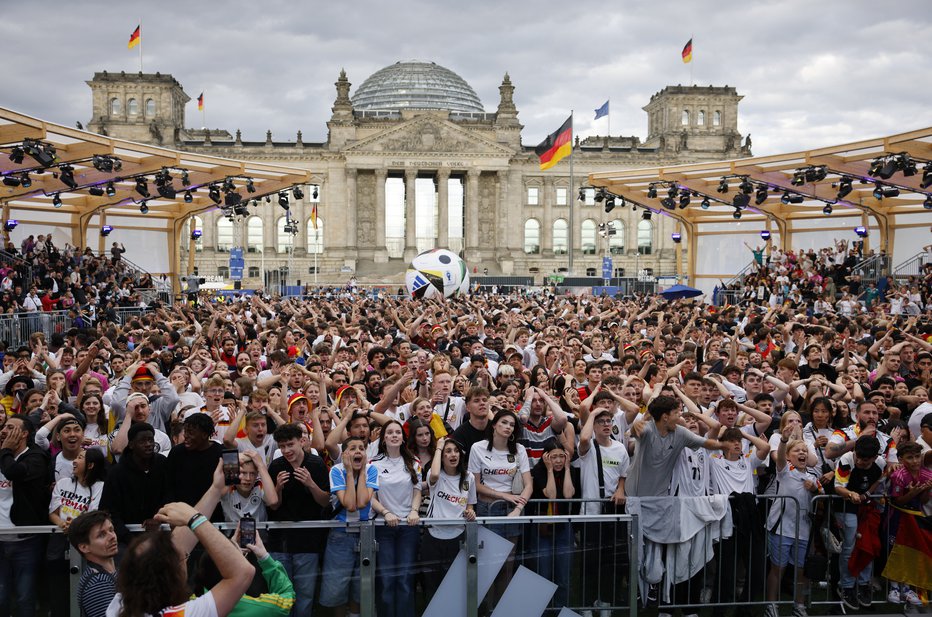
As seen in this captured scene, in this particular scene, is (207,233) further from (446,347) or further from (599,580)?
(599,580)

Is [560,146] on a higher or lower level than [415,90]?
lower

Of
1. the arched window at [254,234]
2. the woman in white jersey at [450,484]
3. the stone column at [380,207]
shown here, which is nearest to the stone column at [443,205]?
the stone column at [380,207]

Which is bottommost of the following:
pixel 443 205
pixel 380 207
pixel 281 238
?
pixel 281 238

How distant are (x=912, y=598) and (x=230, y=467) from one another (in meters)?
6.40

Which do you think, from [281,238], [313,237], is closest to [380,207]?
[313,237]

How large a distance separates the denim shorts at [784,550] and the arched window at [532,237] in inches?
3068

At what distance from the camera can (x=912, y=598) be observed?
7.50 meters

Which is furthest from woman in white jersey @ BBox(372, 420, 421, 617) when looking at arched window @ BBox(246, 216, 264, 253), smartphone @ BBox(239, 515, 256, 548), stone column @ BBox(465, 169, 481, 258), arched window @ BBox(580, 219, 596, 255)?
arched window @ BBox(580, 219, 596, 255)

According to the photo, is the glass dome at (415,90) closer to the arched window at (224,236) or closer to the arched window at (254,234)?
the arched window at (254,234)

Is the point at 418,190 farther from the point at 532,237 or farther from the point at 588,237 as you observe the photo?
the point at 588,237

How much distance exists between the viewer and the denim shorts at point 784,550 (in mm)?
7449

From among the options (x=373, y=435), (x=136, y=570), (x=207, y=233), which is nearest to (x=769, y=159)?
(x=373, y=435)

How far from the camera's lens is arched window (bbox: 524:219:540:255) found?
279 ft

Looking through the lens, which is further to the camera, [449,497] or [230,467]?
[449,497]
